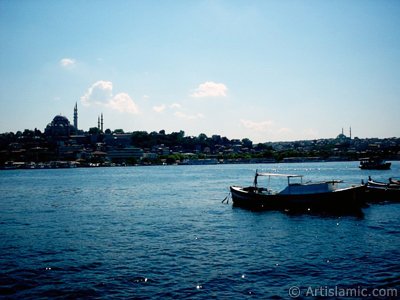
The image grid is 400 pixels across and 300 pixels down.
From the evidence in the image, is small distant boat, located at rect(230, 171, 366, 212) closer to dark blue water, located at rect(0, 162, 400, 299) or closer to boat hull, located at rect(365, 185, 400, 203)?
dark blue water, located at rect(0, 162, 400, 299)

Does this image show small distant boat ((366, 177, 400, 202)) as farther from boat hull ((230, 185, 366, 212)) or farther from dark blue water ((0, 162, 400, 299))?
dark blue water ((0, 162, 400, 299))

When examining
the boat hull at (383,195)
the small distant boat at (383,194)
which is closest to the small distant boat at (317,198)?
the boat hull at (383,195)

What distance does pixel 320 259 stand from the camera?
20469mm

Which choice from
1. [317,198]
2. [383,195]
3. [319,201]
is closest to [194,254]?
[317,198]

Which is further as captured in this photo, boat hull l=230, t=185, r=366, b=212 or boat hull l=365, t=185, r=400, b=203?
boat hull l=365, t=185, r=400, b=203

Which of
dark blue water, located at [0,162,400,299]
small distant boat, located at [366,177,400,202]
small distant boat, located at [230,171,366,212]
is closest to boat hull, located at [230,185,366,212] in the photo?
small distant boat, located at [230,171,366,212]

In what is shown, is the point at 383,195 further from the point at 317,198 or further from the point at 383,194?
the point at 317,198

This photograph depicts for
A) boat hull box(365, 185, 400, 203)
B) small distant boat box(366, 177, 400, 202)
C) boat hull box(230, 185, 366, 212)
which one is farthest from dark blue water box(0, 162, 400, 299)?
small distant boat box(366, 177, 400, 202)

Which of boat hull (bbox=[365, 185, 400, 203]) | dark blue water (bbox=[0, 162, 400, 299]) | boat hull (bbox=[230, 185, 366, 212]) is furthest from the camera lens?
boat hull (bbox=[365, 185, 400, 203])

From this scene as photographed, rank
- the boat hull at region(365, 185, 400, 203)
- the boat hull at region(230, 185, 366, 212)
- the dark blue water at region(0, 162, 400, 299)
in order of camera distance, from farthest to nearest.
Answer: the boat hull at region(365, 185, 400, 203)
the boat hull at region(230, 185, 366, 212)
the dark blue water at region(0, 162, 400, 299)

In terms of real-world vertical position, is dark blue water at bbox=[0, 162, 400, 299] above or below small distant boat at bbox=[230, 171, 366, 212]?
below

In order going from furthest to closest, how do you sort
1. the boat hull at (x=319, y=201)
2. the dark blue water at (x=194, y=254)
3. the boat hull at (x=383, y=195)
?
the boat hull at (x=383, y=195) < the boat hull at (x=319, y=201) < the dark blue water at (x=194, y=254)

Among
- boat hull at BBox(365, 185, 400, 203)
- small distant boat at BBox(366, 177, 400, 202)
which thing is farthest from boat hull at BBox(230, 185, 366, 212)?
small distant boat at BBox(366, 177, 400, 202)

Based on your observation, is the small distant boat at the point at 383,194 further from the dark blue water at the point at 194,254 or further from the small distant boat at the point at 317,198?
the dark blue water at the point at 194,254
